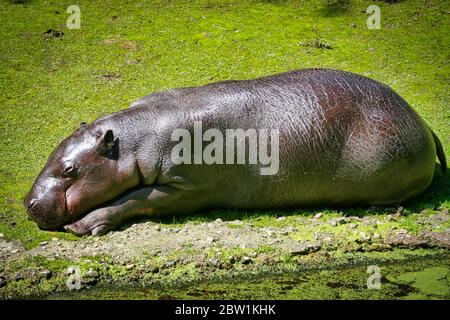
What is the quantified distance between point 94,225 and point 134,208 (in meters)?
0.47

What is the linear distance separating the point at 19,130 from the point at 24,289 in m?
4.17

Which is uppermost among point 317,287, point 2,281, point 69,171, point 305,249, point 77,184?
point 69,171

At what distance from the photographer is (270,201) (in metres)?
7.82

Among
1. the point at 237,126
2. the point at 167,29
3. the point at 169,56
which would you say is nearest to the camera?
the point at 237,126

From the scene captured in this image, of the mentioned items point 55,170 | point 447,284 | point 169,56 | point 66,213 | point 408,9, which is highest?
point 408,9

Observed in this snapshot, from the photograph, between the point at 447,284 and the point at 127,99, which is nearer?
the point at 447,284

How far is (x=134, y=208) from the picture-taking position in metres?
7.48

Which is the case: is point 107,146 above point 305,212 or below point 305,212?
above

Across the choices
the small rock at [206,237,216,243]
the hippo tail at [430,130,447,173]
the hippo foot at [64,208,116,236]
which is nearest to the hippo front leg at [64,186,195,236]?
the hippo foot at [64,208,116,236]

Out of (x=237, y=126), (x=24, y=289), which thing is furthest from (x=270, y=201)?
(x=24, y=289)

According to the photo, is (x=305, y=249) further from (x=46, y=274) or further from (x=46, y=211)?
(x=46, y=211)

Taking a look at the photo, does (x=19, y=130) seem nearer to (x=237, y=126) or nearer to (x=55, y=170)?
(x=55, y=170)

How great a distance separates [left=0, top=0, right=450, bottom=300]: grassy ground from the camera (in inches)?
414
